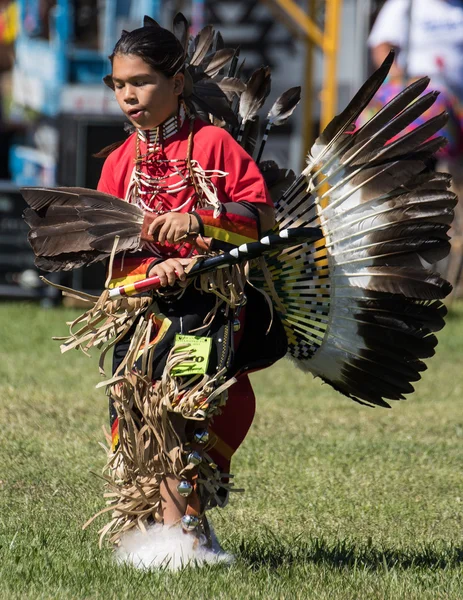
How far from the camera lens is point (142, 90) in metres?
3.35

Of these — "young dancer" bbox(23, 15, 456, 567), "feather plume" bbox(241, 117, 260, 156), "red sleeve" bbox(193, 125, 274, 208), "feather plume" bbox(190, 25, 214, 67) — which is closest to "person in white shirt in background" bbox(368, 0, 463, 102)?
"feather plume" bbox(190, 25, 214, 67)

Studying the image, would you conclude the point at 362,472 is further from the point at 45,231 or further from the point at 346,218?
the point at 45,231

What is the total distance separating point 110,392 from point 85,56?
8.94m

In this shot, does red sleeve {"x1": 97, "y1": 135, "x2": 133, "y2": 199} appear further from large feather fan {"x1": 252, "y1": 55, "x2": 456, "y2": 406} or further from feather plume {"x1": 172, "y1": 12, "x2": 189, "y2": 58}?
large feather fan {"x1": 252, "y1": 55, "x2": 456, "y2": 406}

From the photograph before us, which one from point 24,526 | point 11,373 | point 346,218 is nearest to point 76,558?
point 24,526

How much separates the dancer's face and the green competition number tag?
2.13 ft

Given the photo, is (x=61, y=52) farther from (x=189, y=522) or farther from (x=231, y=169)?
(x=189, y=522)

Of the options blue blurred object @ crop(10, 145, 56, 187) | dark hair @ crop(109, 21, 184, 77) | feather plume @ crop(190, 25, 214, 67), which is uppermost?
blue blurred object @ crop(10, 145, 56, 187)

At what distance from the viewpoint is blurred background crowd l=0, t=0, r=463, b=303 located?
31.7ft

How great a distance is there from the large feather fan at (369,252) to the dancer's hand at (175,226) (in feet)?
1.37

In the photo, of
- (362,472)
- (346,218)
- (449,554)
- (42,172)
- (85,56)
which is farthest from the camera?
(42,172)

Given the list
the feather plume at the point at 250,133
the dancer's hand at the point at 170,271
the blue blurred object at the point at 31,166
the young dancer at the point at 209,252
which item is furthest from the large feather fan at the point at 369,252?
the blue blurred object at the point at 31,166

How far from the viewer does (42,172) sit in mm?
13398

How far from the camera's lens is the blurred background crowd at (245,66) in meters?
9.66
